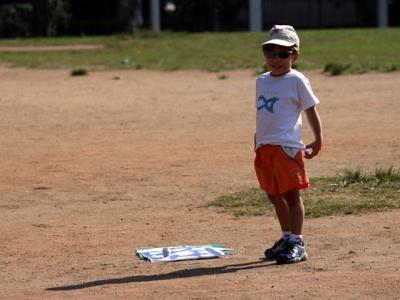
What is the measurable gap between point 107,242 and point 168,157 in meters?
4.78

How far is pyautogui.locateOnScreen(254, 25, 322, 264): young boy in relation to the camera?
7957mm

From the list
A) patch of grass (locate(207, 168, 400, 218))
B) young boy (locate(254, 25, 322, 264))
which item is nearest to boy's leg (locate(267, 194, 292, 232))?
young boy (locate(254, 25, 322, 264))

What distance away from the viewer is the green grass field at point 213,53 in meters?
25.8

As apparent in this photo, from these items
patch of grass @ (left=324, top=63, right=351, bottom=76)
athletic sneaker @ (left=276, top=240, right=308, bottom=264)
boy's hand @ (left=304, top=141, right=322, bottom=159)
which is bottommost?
patch of grass @ (left=324, top=63, right=351, bottom=76)

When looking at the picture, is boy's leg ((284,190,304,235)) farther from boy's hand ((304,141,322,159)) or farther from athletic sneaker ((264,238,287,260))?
boy's hand ((304,141,322,159))

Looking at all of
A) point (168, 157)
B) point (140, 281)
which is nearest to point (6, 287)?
point (140, 281)

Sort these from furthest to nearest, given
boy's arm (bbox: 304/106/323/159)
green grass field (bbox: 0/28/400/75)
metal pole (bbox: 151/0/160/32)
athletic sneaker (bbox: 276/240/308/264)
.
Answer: metal pole (bbox: 151/0/160/32), green grass field (bbox: 0/28/400/75), boy's arm (bbox: 304/106/323/159), athletic sneaker (bbox: 276/240/308/264)

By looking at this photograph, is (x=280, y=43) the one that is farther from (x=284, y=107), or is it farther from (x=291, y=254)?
(x=291, y=254)

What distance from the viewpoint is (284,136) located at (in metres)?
7.99

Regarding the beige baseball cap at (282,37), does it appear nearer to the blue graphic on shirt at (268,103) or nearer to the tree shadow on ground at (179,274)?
the blue graphic on shirt at (268,103)

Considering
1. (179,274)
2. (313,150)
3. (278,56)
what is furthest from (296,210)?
(278,56)

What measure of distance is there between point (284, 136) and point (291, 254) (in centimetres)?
82

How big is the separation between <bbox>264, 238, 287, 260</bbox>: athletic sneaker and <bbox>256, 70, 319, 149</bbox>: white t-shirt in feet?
2.23

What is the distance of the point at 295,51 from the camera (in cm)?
804
